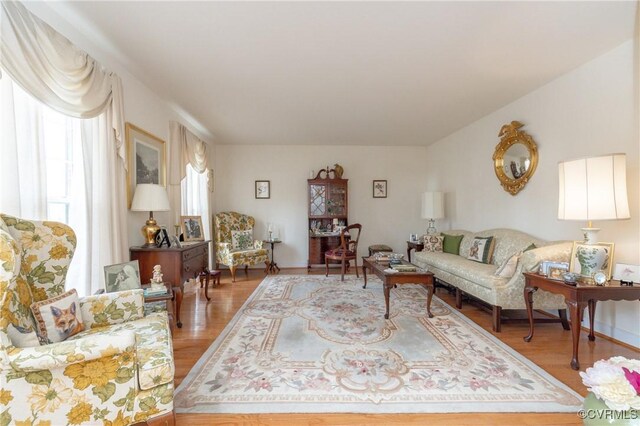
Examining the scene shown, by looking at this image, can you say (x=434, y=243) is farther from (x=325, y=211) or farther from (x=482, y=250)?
(x=325, y=211)

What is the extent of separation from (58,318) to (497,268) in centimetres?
392

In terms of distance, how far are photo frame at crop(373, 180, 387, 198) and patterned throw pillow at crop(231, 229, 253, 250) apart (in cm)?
290

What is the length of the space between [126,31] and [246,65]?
0.96 metres

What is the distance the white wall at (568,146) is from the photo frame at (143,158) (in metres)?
4.67

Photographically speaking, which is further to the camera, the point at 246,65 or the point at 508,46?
the point at 246,65

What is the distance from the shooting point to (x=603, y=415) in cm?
96

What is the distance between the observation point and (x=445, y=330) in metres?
2.73

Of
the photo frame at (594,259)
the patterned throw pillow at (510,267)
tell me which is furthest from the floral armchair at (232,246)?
the photo frame at (594,259)

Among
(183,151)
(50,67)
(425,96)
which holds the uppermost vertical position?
(425,96)

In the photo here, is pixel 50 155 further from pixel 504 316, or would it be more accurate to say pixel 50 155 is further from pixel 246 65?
pixel 504 316

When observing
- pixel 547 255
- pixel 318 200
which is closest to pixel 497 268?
pixel 547 255

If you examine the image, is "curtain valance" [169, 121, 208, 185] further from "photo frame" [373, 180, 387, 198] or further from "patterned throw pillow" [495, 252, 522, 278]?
"patterned throw pillow" [495, 252, 522, 278]

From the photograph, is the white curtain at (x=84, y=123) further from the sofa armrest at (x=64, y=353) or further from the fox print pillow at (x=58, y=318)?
the sofa armrest at (x=64, y=353)

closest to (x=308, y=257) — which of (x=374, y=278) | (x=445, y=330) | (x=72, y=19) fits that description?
(x=374, y=278)
